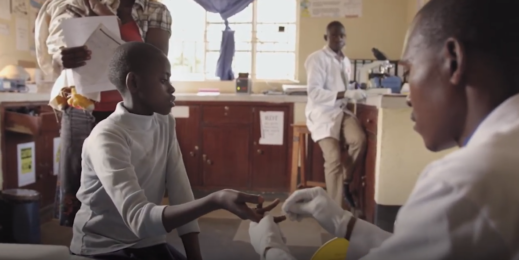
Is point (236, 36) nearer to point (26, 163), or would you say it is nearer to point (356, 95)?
point (356, 95)

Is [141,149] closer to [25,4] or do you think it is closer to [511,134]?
[511,134]

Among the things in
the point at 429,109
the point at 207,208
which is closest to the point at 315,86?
the point at 207,208

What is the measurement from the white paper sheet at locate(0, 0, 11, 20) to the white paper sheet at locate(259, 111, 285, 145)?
2.07 metres

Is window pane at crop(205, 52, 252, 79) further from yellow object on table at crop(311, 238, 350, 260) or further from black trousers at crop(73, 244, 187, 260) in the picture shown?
yellow object on table at crop(311, 238, 350, 260)

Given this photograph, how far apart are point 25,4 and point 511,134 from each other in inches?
146

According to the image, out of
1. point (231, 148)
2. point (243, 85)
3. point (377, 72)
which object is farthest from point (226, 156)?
point (377, 72)

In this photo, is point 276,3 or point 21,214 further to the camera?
point 276,3

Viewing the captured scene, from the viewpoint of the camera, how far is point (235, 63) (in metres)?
4.61

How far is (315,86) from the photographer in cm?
313

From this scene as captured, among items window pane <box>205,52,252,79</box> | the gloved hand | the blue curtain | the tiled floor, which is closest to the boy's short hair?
the tiled floor

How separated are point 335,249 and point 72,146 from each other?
1.08m

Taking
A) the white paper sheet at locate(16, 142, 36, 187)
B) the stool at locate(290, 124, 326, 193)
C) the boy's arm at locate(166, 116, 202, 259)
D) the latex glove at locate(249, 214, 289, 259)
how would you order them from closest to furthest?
the latex glove at locate(249, 214, 289, 259)
the boy's arm at locate(166, 116, 202, 259)
the white paper sheet at locate(16, 142, 36, 187)
the stool at locate(290, 124, 326, 193)

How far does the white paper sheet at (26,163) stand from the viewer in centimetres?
261

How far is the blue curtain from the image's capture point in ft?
14.3
